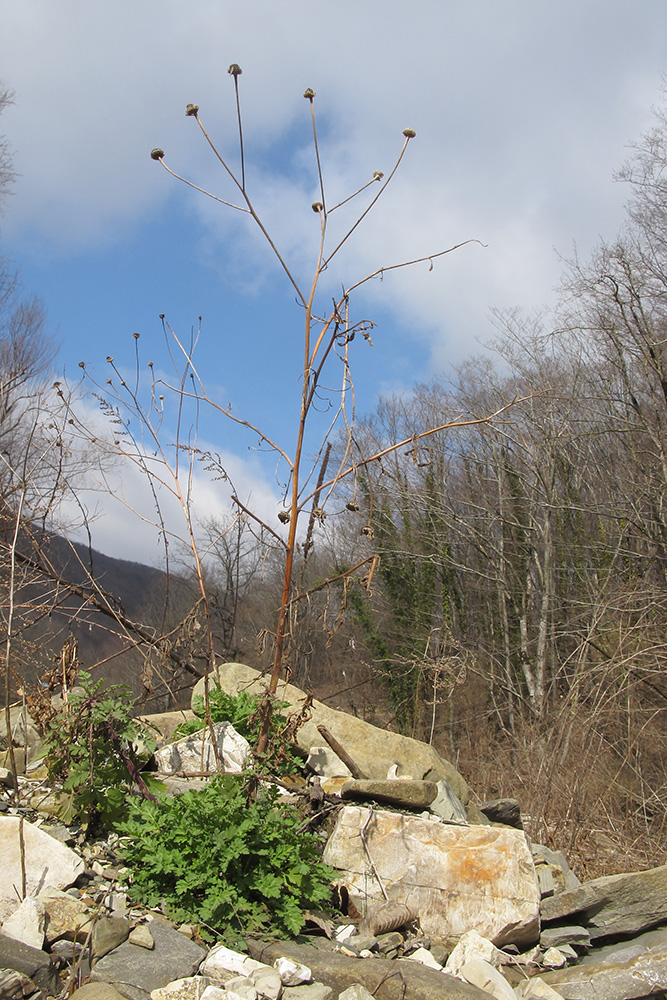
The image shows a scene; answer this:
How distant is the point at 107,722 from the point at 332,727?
6.90 feet

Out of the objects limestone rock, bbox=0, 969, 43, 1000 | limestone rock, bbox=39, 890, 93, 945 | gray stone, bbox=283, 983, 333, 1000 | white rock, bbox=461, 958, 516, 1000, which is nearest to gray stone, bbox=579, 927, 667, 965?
white rock, bbox=461, 958, 516, 1000

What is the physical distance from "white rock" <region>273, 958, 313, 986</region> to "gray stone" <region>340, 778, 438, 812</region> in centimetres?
140

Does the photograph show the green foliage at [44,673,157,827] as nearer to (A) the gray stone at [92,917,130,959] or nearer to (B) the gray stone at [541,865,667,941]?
(A) the gray stone at [92,917,130,959]

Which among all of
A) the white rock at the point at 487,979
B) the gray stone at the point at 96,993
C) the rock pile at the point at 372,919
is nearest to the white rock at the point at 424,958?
the rock pile at the point at 372,919

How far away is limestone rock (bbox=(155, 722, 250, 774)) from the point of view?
448cm

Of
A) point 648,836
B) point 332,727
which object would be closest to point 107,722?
point 332,727

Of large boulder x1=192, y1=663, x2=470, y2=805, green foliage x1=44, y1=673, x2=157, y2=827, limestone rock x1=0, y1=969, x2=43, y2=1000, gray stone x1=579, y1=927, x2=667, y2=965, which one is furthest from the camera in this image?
large boulder x1=192, y1=663, x2=470, y2=805

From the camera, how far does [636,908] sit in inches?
170

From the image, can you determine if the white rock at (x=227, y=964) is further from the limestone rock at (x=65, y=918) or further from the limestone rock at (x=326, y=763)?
the limestone rock at (x=326, y=763)

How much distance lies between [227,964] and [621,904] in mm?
2585

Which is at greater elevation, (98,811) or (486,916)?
(98,811)

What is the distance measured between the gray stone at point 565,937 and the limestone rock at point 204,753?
6.26ft

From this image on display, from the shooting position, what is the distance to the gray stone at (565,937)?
159 inches

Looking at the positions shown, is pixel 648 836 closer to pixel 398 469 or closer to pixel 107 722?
pixel 107 722
